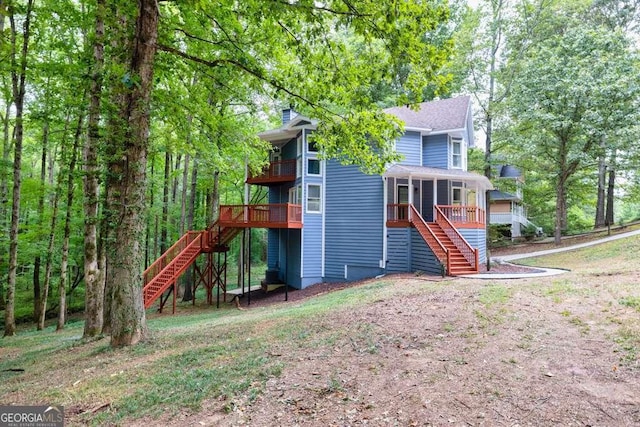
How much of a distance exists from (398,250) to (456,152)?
601 cm

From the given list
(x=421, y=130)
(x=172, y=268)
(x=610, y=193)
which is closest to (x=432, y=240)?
(x=421, y=130)

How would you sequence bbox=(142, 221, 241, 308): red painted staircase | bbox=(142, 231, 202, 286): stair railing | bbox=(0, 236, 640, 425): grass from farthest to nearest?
bbox=(142, 231, 202, 286): stair railing, bbox=(142, 221, 241, 308): red painted staircase, bbox=(0, 236, 640, 425): grass

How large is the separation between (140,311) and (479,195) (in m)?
15.8

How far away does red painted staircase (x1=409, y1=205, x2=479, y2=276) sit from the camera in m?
12.4

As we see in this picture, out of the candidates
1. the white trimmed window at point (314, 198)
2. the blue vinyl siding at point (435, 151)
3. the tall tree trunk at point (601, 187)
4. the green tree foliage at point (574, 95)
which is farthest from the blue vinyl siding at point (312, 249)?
the tall tree trunk at point (601, 187)

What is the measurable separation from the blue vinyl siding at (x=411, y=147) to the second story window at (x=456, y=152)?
1724mm

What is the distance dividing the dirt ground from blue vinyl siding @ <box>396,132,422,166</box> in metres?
10.9

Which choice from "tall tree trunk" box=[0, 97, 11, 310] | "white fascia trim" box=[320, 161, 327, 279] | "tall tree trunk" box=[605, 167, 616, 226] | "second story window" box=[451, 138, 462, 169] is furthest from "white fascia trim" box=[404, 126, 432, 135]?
"tall tree trunk" box=[0, 97, 11, 310]

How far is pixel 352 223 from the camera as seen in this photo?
16312 millimetres

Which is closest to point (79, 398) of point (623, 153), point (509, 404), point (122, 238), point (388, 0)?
point (122, 238)

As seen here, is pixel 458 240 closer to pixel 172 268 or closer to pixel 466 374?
pixel 466 374

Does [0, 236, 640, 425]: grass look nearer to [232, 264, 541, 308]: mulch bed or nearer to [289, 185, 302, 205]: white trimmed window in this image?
[232, 264, 541, 308]: mulch bed

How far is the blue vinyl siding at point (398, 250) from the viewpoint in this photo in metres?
14.9

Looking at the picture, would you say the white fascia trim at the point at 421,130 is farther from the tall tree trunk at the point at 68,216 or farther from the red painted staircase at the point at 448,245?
the tall tree trunk at the point at 68,216
